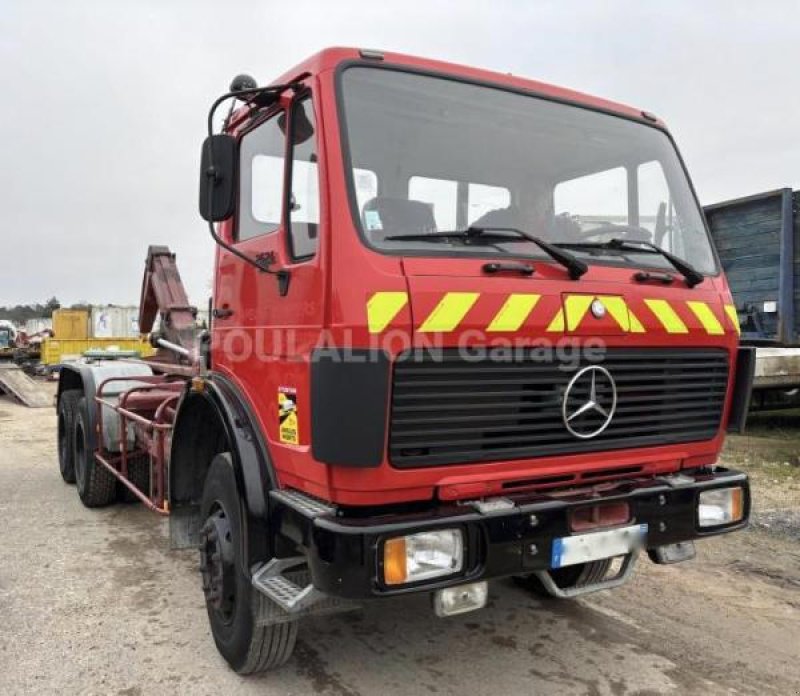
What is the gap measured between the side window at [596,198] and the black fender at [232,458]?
1657 mm

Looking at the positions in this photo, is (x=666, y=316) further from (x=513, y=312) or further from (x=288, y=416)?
(x=288, y=416)

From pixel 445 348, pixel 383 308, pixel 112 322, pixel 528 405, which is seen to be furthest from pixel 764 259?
pixel 112 322

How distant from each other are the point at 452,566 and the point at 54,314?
26149mm

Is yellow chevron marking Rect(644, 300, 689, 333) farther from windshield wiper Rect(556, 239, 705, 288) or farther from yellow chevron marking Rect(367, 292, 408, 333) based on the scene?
yellow chevron marking Rect(367, 292, 408, 333)

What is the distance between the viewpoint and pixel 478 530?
8.18 ft

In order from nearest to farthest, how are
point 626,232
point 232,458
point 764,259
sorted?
point 232,458
point 626,232
point 764,259

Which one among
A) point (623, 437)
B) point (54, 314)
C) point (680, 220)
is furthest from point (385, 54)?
point (54, 314)

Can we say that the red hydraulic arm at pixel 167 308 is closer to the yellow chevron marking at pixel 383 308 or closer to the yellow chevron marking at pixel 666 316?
the yellow chevron marking at pixel 383 308

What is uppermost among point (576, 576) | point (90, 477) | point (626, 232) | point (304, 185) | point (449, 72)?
point (449, 72)

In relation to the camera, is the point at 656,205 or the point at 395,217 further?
the point at 656,205

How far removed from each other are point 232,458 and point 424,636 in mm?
1361

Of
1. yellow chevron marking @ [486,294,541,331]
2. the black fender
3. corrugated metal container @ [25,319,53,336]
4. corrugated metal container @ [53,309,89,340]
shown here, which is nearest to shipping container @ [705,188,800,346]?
yellow chevron marking @ [486,294,541,331]

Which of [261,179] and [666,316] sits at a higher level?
[261,179]

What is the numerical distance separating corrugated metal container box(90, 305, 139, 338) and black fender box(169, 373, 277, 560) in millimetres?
24382
